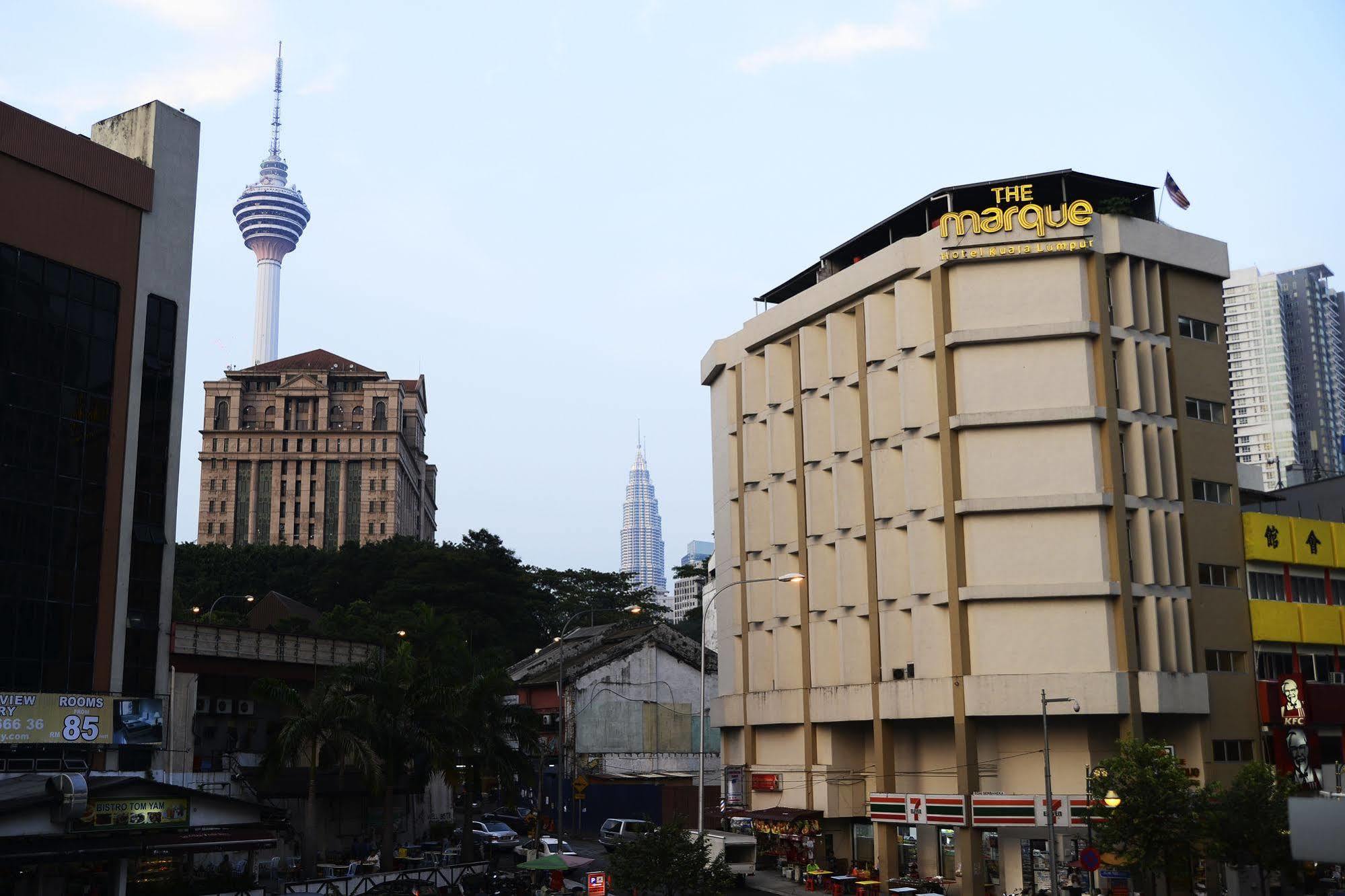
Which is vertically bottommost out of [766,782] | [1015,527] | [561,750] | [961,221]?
[766,782]

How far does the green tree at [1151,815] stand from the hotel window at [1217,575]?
16.3 metres

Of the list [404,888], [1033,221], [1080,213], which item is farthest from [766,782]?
[1080,213]

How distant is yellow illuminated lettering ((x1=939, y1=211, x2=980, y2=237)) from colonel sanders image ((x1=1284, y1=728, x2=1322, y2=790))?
26762mm

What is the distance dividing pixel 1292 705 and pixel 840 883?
2184 centimetres

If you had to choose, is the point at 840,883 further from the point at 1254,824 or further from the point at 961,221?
the point at 961,221

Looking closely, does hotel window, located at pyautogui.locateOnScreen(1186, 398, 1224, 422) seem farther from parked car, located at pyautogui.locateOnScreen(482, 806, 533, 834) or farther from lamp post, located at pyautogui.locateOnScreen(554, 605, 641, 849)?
parked car, located at pyautogui.locateOnScreen(482, 806, 533, 834)

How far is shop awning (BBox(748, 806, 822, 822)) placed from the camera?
6197cm

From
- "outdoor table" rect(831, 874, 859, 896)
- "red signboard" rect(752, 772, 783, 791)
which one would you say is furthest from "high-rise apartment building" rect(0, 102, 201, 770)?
"red signboard" rect(752, 772, 783, 791)

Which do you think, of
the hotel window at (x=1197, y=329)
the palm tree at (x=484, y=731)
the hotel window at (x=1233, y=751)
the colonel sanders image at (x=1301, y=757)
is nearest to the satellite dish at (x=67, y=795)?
the palm tree at (x=484, y=731)

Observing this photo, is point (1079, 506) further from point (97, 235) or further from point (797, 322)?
point (97, 235)

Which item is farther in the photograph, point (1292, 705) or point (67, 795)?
point (1292, 705)

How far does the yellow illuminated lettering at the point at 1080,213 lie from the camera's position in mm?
58812

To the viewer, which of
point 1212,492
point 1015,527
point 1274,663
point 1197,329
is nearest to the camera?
point 1015,527

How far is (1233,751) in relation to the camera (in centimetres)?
5809
